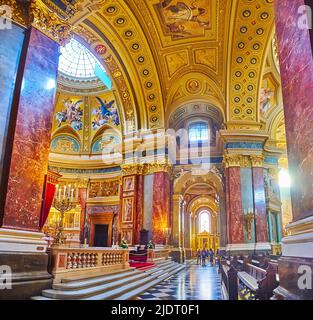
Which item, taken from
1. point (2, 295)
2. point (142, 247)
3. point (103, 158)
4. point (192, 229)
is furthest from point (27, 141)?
point (192, 229)

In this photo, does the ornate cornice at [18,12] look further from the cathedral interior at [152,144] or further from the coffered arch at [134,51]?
the coffered arch at [134,51]

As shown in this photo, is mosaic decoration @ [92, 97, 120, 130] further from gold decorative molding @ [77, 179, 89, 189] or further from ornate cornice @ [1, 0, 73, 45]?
ornate cornice @ [1, 0, 73, 45]

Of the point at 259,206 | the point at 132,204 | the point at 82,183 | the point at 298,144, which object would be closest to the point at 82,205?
the point at 82,183

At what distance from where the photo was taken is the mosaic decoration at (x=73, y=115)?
20.5 metres

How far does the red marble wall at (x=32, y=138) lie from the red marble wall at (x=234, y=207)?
9.74m

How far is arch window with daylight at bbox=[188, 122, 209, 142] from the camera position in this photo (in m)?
17.9

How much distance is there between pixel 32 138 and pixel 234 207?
1015 centimetres

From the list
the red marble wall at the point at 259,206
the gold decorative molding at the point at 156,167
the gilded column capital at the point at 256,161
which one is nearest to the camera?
the red marble wall at the point at 259,206

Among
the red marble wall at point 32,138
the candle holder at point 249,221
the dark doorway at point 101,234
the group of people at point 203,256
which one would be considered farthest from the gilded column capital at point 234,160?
the red marble wall at point 32,138

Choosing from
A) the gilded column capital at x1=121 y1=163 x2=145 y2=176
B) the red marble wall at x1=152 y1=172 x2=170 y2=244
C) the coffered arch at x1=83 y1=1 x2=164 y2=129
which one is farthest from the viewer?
the gilded column capital at x1=121 y1=163 x2=145 y2=176

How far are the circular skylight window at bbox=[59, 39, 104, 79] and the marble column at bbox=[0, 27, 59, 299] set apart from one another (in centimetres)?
1459

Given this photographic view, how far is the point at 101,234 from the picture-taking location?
18.0 metres

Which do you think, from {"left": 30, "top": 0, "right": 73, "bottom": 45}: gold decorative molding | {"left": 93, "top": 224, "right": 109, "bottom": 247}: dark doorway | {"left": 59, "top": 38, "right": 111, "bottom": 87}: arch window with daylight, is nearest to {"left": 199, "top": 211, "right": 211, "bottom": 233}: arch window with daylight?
{"left": 93, "top": 224, "right": 109, "bottom": 247}: dark doorway

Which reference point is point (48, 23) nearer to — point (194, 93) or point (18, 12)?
point (18, 12)
